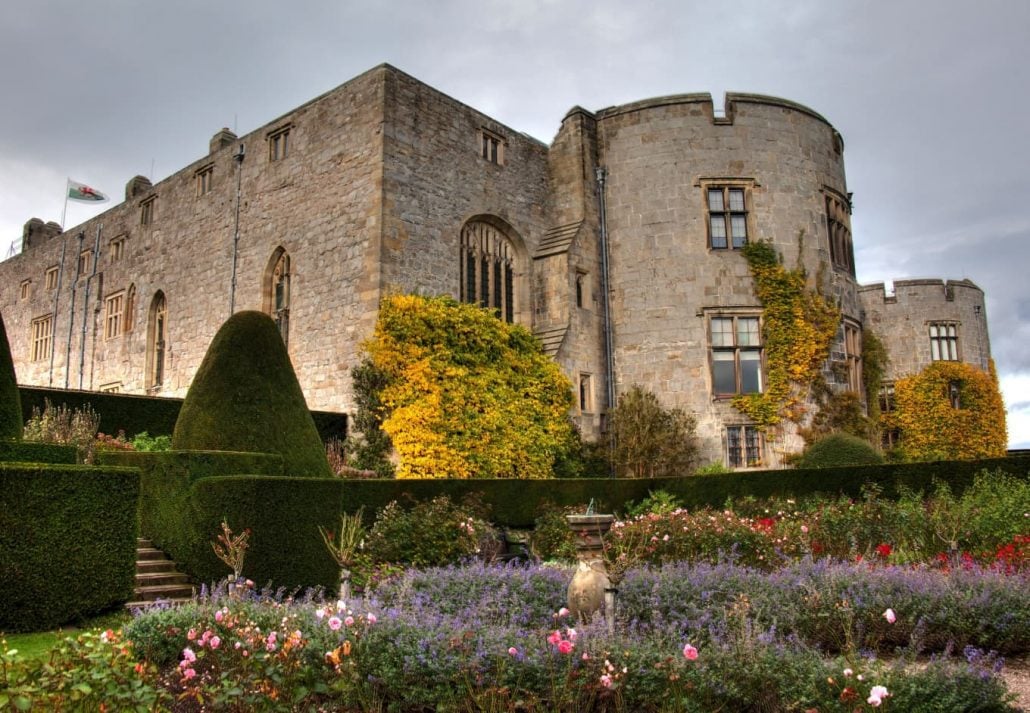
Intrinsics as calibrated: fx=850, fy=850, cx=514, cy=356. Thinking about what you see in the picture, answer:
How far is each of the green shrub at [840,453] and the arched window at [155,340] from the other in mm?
16923

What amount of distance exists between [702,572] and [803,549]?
10.4ft

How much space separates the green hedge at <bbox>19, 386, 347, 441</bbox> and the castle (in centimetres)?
314

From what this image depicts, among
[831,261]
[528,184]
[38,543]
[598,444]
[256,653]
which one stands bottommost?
[256,653]

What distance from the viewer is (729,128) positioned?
66.3 feet

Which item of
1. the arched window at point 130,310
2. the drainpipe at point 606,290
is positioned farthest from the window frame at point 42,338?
the drainpipe at point 606,290

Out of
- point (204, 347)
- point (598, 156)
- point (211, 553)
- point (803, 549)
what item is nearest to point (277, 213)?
point (204, 347)

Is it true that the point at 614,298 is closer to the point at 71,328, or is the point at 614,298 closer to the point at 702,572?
the point at 702,572

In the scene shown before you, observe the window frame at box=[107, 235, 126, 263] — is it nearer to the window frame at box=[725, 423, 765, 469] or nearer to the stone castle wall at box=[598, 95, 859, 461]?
the stone castle wall at box=[598, 95, 859, 461]

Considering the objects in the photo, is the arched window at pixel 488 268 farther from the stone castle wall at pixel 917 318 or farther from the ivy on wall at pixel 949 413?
the stone castle wall at pixel 917 318

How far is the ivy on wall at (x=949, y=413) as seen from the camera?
84.4 feet

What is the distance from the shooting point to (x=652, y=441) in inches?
725

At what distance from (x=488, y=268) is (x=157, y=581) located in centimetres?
1181

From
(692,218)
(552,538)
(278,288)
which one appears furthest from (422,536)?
(692,218)

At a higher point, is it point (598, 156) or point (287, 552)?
point (598, 156)
